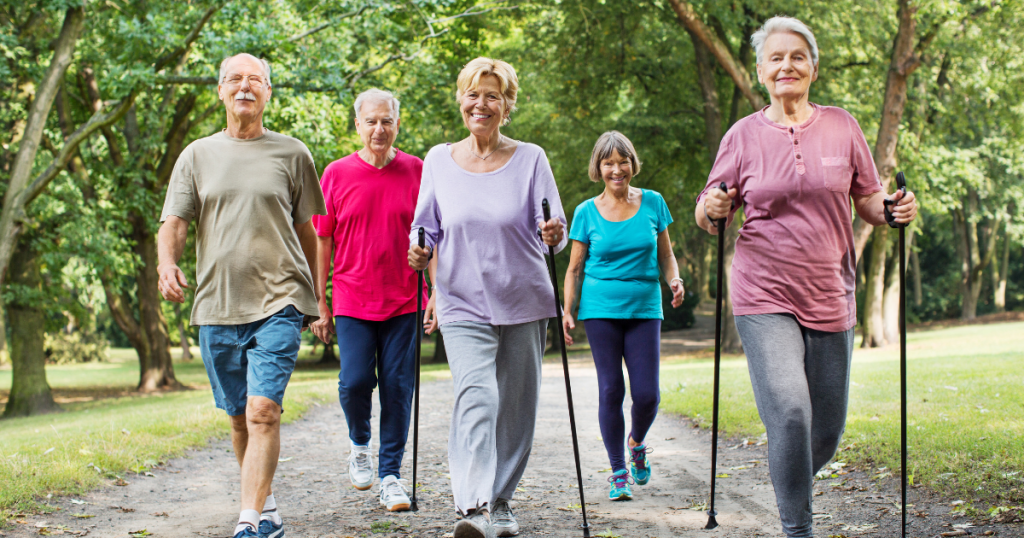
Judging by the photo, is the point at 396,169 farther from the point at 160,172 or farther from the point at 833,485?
the point at 160,172

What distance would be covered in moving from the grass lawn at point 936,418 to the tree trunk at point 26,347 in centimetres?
1296

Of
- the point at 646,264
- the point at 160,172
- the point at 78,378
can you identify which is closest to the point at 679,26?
the point at 160,172

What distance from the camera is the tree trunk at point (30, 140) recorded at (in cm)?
1406

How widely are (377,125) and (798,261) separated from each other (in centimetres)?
285

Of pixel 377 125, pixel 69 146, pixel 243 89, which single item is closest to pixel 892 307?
pixel 69 146

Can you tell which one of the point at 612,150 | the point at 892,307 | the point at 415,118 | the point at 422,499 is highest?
the point at 415,118

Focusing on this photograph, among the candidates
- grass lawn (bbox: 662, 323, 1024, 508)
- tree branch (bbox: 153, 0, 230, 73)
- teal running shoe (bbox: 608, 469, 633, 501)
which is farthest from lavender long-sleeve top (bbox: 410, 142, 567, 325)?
tree branch (bbox: 153, 0, 230, 73)

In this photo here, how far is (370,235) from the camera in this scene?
5.36 meters

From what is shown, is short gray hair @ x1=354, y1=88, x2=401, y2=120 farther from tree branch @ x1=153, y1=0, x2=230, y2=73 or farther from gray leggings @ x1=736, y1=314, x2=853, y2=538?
tree branch @ x1=153, y1=0, x2=230, y2=73

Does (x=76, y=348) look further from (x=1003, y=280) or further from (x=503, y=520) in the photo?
(x=503, y=520)

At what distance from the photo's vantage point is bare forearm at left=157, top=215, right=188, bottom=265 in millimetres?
4250

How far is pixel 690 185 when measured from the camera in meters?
24.9

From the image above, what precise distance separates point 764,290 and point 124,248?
52.4 feet

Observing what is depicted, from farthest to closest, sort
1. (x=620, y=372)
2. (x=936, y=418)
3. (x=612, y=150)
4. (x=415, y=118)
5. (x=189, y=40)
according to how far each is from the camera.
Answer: (x=415, y=118) < (x=189, y=40) < (x=936, y=418) < (x=612, y=150) < (x=620, y=372)
